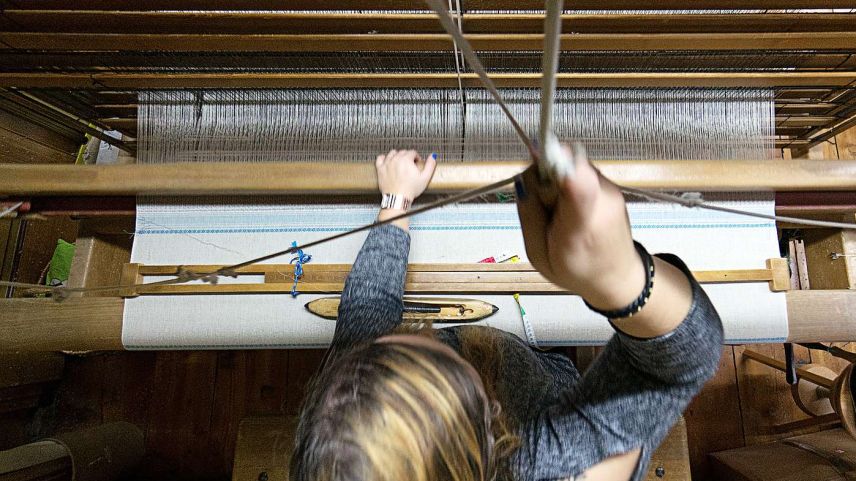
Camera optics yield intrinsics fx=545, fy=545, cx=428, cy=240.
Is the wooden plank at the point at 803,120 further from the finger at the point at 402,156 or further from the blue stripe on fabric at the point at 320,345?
the finger at the point at 402,156

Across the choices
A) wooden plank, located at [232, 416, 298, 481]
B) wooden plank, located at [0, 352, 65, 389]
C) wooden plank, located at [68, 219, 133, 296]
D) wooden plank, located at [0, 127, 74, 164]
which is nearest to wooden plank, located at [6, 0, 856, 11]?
wooden plank, located at [68, 219, 133, 296]

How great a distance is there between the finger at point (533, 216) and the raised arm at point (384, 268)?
44 cm

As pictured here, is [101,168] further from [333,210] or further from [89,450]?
[89,450]

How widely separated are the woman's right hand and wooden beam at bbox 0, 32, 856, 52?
560 millimetres

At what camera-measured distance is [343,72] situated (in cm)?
103

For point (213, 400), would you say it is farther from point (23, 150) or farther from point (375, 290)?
point (375, 290)

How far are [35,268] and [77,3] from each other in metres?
1.17

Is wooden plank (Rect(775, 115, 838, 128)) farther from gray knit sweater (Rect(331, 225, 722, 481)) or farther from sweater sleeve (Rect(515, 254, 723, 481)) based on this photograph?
sweater sleeve (Rect(515, 254, 723, 481))

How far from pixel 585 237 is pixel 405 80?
69 centimetres

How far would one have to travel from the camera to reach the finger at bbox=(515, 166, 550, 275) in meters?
0.36

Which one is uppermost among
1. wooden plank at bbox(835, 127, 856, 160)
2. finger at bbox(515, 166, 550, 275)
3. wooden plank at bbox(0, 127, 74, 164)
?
wooden plank at bbox(835, 127, 856, 160)

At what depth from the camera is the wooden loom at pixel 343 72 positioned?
844 millimetres

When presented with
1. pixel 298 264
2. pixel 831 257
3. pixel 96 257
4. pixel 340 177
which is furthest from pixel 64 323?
pixel 831 257

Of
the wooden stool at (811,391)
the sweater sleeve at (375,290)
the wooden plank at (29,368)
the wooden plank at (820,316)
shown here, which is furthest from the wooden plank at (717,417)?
the wooden plank at (29,368)
